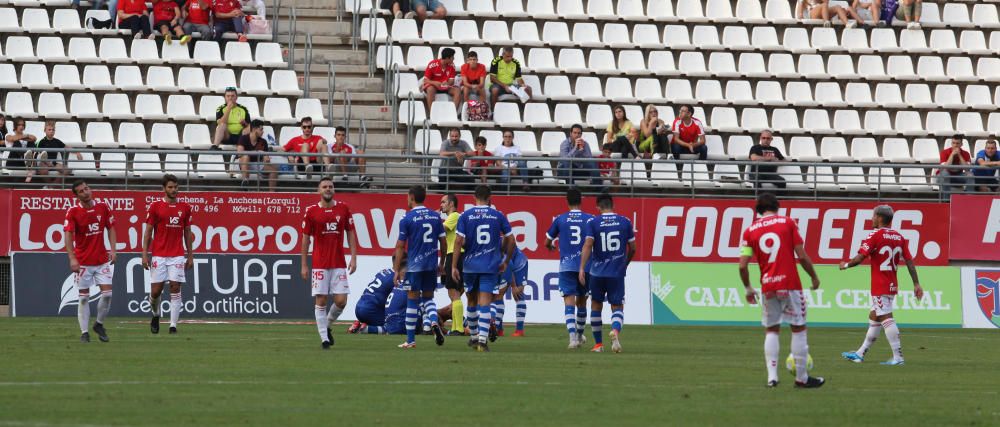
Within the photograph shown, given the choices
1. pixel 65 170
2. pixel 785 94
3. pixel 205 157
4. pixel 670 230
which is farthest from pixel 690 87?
pixel 65 170

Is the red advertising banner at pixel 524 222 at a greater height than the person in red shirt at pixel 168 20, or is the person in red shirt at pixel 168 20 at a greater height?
the person in red shirt at pixel 168 20

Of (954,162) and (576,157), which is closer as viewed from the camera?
(576,157)

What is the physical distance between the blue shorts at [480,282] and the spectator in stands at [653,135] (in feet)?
36.0

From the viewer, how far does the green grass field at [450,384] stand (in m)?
11.1

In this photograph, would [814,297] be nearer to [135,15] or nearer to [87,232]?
[87,232]

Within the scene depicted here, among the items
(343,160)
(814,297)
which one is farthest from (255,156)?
(814,297)

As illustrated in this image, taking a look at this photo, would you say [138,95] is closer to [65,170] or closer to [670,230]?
[65,170]

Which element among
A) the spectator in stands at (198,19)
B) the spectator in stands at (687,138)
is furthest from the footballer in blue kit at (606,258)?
the spectator in stands at (198,19)

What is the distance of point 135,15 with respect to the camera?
100 feet

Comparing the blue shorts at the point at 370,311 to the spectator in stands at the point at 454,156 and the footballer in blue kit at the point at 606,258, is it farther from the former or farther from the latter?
the spectator in stands at the point at 454,156

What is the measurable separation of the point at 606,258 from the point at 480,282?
5.31 feet

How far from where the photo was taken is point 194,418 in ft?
34.9

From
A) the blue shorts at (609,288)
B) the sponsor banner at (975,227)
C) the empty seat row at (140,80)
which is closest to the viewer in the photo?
the blue shorts at (609,288)

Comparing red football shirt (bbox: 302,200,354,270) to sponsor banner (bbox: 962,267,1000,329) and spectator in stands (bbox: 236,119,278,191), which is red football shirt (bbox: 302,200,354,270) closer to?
spectator in stands (bbox: 236,119,278,191)
